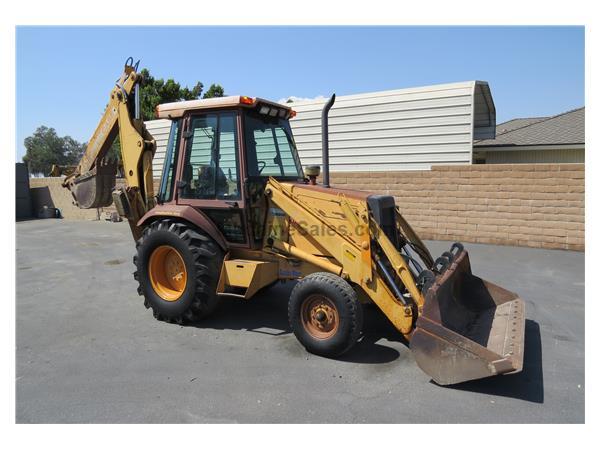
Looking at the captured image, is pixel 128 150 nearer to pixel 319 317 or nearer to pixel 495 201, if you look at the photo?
pixel 319 317

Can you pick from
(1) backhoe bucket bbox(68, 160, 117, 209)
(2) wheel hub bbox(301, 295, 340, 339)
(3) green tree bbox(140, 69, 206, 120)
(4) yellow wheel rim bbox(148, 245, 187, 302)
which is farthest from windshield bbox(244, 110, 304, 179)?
(3) green tree bbox(140, 69, 206, 120)

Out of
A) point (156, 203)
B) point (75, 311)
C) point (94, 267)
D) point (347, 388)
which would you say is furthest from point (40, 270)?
point (347, 388)

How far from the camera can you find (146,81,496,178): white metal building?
427 inches

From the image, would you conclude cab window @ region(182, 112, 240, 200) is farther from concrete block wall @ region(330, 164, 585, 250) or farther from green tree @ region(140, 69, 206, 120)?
green tree @ region(140, 69, 206, 120)

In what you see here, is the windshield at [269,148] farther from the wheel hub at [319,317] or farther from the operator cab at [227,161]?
the wheel hub at [319,317]

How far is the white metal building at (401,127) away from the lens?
427 inches

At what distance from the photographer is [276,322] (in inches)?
211

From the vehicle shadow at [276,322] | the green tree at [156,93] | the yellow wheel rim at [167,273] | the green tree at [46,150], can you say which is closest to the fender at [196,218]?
the yellow wheel rim at [167,273]

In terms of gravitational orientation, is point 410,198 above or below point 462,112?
below

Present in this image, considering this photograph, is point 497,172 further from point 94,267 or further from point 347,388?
point 94,267

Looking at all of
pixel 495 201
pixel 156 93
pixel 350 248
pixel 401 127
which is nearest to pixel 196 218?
pixel 350 248

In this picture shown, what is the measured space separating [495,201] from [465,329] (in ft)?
21.4

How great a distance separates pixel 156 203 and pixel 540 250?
26.5ft

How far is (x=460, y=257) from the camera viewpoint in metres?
5.11
